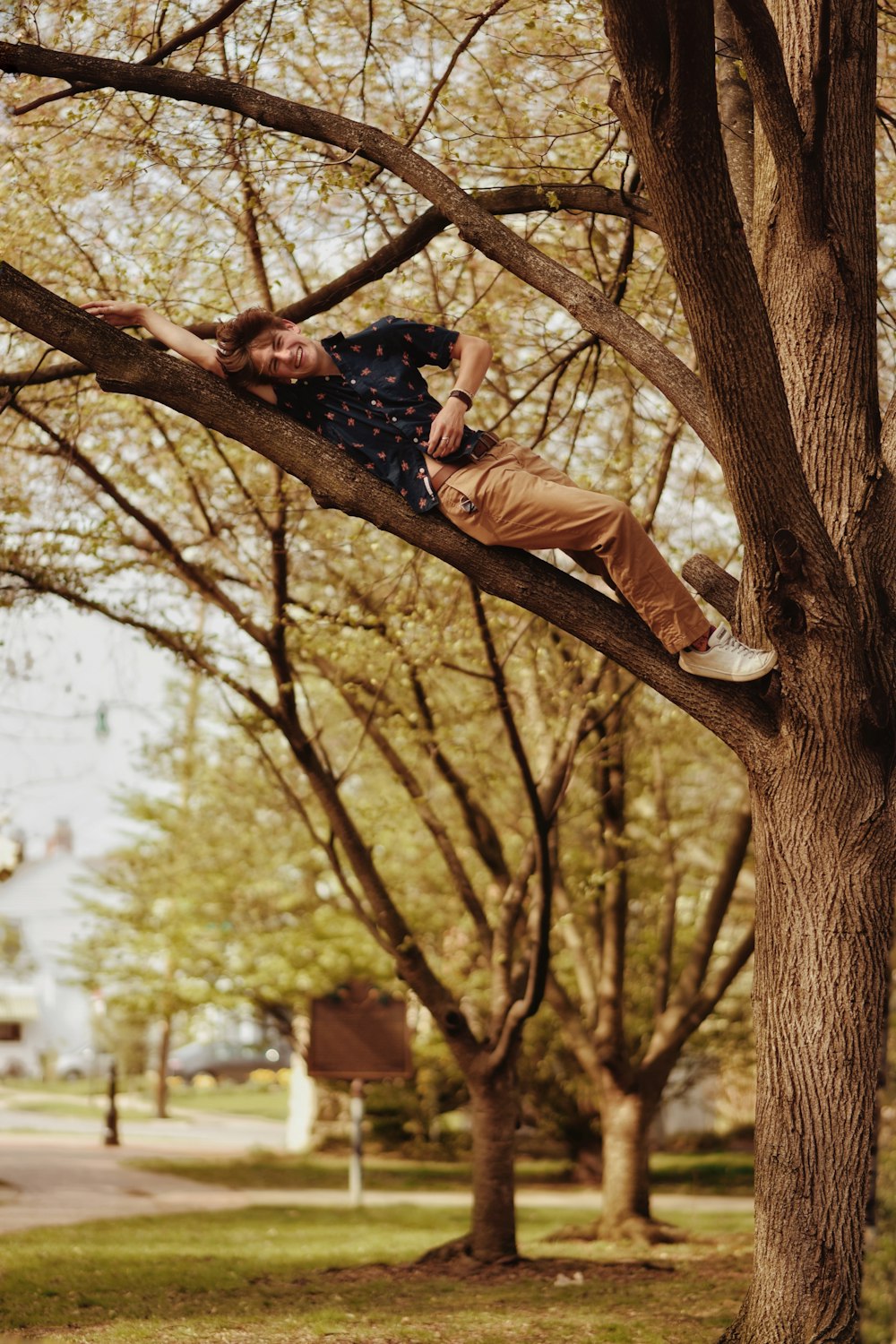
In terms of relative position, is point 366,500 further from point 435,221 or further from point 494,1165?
point 494,1165

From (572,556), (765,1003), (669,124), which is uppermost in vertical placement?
(669,124)

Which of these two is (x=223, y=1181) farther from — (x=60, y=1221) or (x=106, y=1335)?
(x=106, y=1335)

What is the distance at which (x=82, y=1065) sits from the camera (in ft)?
141

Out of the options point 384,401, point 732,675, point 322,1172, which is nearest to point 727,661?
point 732,675

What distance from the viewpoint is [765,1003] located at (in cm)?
511

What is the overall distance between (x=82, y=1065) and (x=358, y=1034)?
31477 mm

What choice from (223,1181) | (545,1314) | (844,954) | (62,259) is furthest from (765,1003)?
(223,1181)

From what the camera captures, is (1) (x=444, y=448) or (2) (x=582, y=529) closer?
(2) (x=582, y=529)

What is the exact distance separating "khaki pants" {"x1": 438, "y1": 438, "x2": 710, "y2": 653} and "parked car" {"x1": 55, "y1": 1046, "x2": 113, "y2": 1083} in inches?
1446

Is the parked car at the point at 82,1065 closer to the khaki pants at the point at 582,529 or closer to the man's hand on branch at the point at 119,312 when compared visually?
the man's hand on branch at the point at 119,312

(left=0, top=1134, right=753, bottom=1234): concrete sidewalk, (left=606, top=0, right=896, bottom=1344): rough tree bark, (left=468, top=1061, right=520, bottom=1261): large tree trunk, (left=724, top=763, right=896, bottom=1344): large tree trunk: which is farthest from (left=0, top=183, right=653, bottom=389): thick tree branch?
(left=0, top=1134, right=753, bottom=1234): concrete sidewalk

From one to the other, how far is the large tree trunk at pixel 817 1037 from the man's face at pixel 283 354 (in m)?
2.35

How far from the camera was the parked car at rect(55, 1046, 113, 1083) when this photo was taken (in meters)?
40.3

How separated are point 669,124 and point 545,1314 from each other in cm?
577
